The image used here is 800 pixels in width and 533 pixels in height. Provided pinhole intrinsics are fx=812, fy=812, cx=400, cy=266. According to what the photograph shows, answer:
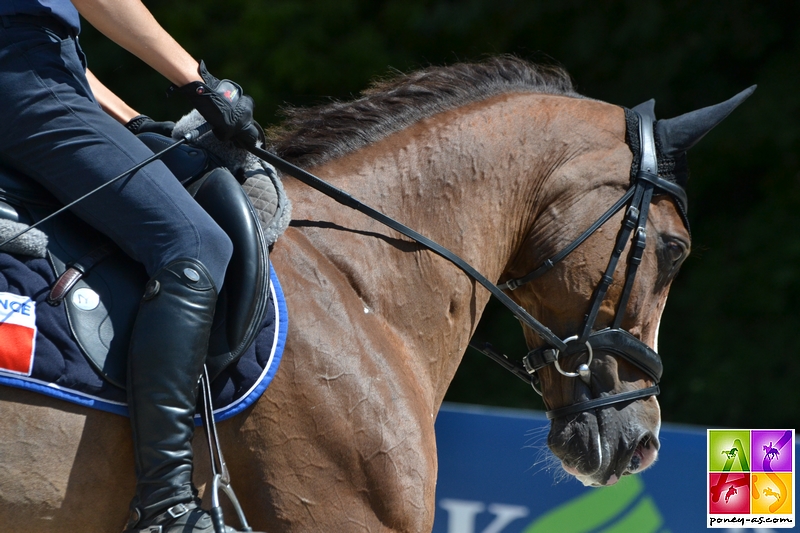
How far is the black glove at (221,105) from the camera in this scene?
6.40ft

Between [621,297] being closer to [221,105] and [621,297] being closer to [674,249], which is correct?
[674,249]

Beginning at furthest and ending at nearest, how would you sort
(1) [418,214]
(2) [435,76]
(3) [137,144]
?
(2) [435,76] < (1) [418,214] < (3) [137,144]

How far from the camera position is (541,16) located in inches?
275

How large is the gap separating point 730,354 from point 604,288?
4.50m

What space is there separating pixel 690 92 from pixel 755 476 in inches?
156

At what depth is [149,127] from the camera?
2.23 metres

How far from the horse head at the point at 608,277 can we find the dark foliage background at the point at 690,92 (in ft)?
11.0

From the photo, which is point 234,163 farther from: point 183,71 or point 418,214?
point 418,214

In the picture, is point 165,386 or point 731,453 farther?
point 731,453

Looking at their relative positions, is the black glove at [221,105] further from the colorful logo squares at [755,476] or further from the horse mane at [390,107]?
the colorful logo squares at [755,476]

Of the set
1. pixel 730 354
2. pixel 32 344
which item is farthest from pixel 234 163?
pixel 730 354

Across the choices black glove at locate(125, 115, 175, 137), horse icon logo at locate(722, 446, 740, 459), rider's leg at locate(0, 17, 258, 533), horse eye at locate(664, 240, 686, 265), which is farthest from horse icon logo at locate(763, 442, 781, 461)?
black glove at locate(125, 115, 175, 137)

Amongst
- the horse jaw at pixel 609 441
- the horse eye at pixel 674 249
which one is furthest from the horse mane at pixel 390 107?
the horse jaw at pixel 609 441

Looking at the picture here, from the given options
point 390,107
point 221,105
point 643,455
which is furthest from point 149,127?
point 643,455
